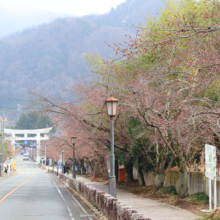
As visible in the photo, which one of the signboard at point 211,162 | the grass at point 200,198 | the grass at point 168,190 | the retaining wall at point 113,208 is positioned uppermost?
the signboard at point 211,162

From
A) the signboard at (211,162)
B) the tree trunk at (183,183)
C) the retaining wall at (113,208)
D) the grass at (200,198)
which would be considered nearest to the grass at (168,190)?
the tree trunk at (183,183)

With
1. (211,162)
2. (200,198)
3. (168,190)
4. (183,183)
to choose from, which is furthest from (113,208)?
(168,190)

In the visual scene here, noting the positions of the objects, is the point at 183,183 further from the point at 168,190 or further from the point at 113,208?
the point at 113,208

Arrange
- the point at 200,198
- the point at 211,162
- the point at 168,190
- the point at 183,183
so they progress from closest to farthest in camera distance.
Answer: the point at 211,162 → the point at 200,198 → the point at 183,183 → the point at 168,190

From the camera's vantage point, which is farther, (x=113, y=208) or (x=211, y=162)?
(x=211, y=162)

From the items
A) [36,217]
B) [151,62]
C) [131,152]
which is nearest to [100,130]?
[131,152]

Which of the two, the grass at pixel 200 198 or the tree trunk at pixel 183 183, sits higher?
the tree trunk at pixel 183 183

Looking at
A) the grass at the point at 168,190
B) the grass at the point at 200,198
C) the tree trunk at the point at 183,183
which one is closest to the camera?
the grass at the point at 200,198

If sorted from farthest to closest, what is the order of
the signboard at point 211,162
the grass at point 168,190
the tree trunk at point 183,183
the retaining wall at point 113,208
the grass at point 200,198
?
1. the grass at point 168,190
2. the tree trunk at point 183,183
3. the grass at point 200,198
4. the signboard at point 211,162
5. the retaining wall at point 113,208

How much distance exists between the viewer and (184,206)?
16.2m

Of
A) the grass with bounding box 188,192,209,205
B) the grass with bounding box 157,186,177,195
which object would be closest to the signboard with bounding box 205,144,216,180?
the grass with bounding box 188,192,209,205

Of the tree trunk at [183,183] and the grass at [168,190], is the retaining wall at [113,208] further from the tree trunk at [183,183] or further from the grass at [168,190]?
the grass at [168,190]

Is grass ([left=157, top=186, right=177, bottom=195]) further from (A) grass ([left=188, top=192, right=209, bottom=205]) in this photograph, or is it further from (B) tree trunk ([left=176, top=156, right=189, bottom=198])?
(A) grass ([left=188, top=192, right=209, bottom=205])

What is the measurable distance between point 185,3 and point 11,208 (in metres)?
13.5
